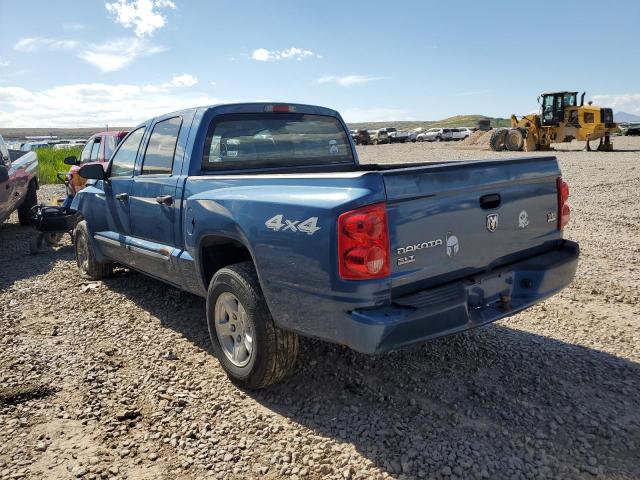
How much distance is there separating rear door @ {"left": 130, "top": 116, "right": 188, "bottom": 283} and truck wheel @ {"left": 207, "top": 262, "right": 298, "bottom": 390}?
839 millimetres

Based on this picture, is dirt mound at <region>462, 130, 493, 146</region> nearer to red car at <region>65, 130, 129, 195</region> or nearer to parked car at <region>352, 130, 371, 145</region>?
parked car at <region>352, 130, 371, 145</region>

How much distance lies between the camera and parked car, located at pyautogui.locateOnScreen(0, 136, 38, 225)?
8.72m

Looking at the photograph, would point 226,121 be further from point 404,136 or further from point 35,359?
point 404,136

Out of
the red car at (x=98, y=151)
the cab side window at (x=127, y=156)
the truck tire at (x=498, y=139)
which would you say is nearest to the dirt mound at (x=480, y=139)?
the truck tire at (x=498, y=139)

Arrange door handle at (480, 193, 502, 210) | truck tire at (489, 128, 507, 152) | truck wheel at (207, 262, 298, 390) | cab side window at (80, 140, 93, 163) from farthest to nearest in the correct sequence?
1. truck tire at (489, 128, 507, 152)
2. cab side window at (80, 140, 93, 163)
3. truck wheel at (207, 262, 298, 390)
4. door handle at (480, 193, 502, 210)

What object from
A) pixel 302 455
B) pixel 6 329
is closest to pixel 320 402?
pixel 302 455

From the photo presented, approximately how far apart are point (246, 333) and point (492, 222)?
1744 millimetres

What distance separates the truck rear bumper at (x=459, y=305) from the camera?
2.69 metres

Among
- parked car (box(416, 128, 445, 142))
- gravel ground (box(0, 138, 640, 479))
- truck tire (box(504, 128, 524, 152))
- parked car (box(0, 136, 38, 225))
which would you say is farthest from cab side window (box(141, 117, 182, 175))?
parked car (box(416, 128, 445, 142))

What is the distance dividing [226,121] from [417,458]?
2.90 metres

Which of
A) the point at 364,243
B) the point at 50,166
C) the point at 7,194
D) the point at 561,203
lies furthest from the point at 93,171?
the point at 50,166

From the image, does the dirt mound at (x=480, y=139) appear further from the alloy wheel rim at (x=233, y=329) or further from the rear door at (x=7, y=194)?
the alloy wheel rim at (x=233, y=329)

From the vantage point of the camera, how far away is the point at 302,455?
2.88 m

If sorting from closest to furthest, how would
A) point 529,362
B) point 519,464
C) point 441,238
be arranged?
point 519,464, point 441,238, point 529,362
